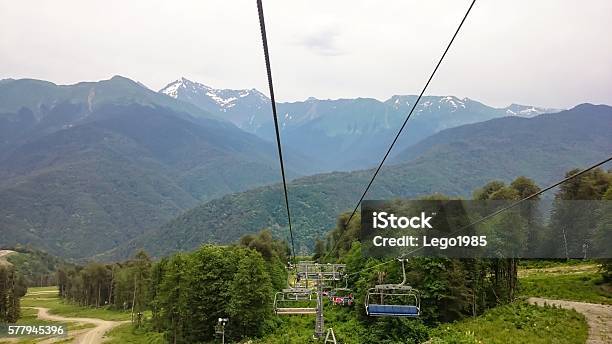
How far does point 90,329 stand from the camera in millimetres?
58250

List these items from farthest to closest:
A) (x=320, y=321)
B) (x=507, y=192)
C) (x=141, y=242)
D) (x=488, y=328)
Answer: (x=141, y=242) → (x=507, y=192) → (x=488, y=328) → (x=320, y=321)

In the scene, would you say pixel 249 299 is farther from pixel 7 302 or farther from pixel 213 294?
pixel 7 302

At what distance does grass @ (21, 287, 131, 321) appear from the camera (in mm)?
72875

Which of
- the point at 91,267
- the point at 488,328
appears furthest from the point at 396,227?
the point at 91,267

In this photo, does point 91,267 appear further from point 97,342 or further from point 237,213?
point 237,213

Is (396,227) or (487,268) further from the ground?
(396,227)

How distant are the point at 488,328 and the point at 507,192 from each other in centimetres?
2752

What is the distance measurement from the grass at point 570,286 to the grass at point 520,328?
474cm

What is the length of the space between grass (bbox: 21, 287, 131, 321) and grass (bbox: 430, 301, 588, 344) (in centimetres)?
5502

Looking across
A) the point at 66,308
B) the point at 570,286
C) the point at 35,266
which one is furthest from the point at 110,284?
the point at 35,266

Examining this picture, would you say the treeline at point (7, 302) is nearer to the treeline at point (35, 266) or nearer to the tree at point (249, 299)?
the tree at point (249, 299)

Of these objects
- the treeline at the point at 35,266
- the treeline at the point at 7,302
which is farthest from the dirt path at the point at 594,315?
the treeline at the point at 35,266

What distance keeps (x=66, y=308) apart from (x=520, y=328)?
8199 cm

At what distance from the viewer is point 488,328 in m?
28.1
